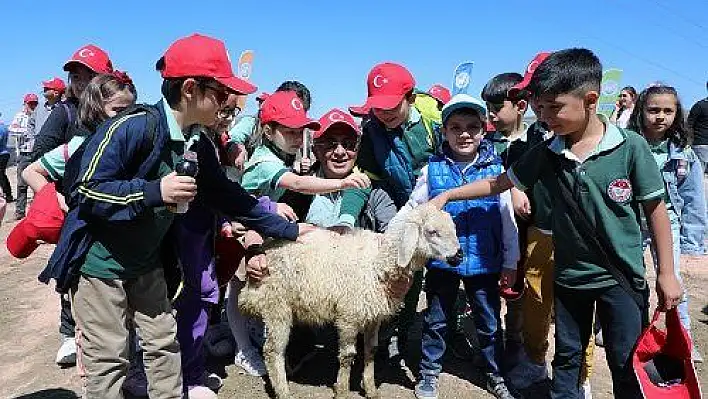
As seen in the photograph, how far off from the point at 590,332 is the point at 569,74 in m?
1.53

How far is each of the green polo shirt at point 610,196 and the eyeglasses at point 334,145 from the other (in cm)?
166

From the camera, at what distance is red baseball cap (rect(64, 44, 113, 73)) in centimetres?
444

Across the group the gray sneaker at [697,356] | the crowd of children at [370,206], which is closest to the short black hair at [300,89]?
the crowd of children at [370,206]

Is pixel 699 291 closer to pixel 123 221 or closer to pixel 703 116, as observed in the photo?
pixel 703 116

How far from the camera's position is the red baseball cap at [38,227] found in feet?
11.2

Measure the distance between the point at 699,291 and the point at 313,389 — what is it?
548 centimetres

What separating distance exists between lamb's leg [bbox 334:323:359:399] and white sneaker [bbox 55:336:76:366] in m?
2.24

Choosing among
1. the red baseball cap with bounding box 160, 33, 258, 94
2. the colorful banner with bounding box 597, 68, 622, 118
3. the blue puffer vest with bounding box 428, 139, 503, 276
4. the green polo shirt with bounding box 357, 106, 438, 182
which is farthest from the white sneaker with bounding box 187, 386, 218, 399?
the colorful banner with bounding box 597, 68, 622, 118

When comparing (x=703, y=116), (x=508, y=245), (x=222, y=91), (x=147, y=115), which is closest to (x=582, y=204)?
(x=508, y=245)

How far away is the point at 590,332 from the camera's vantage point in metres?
3.44

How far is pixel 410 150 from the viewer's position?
4.61 meters

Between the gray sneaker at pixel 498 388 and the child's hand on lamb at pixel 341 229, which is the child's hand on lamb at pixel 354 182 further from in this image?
the gray sneaker at pixel 498 388

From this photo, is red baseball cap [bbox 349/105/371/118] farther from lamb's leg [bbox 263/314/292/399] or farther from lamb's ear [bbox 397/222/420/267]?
lamb's leg [bbox 263/314/292/399]

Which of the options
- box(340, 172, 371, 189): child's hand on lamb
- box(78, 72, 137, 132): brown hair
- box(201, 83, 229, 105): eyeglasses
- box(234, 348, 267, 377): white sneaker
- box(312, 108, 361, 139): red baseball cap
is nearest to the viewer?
box(201, 83, 229, 105): eyeglasses
